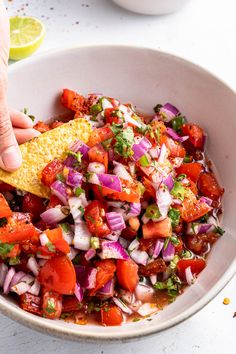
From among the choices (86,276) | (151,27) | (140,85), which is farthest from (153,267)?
(151,27)

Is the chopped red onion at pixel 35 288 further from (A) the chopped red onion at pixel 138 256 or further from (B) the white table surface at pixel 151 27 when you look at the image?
(B) the white table surface at pixel 151 27

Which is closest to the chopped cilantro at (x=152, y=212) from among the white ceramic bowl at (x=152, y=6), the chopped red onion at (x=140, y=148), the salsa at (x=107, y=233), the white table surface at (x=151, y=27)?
the salsa at (x=107, y=233)

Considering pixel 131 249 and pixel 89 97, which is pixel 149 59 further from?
pixel 131 249

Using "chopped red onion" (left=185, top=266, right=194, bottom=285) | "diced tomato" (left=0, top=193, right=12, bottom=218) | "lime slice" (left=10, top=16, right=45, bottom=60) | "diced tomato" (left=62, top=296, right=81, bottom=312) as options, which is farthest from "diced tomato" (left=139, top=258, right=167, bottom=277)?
"lime slice" (left=10, top=16, right=45, bottom=60)

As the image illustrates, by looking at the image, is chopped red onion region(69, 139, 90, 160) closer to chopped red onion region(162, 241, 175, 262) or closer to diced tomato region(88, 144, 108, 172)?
diced tomato region(88, 144, 108, 172)

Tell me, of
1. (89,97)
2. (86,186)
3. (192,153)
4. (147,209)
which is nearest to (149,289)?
(147,209)

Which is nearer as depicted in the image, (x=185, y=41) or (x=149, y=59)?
(x=149, y=59)

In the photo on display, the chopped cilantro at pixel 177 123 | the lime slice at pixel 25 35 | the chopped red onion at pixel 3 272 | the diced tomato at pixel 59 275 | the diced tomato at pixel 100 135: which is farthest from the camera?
the lime slice at pixel 25 35
